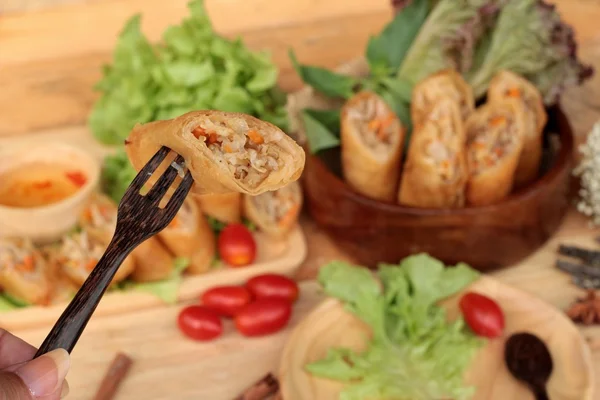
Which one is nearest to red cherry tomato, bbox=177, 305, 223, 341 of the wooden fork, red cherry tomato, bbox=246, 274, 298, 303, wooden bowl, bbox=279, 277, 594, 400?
red cherry tomato, bbox=246, 274, 298, 303

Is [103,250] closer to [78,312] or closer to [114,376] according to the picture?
[114,376]

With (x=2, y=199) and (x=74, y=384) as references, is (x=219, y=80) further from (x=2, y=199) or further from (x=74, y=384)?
(x=74, y=384)

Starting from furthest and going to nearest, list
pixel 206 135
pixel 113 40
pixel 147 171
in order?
pixel 113 40, pixel 206 135, pixel 147 171

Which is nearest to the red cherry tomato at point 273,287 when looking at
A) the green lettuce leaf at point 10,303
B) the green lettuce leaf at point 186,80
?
the green lettuce leaf at point 186,80

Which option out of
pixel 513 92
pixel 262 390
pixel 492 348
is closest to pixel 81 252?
pixel 262 390

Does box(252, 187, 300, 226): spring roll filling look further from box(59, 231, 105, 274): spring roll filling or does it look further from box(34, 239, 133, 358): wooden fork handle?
box(34, 239, 133, 358): wooden fork handle
